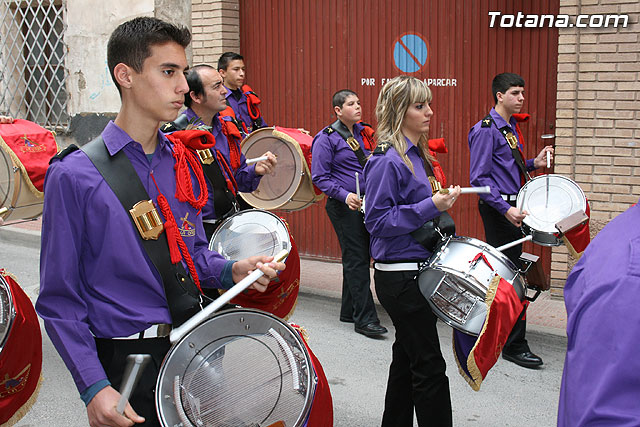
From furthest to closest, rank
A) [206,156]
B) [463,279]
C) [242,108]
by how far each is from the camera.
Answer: [242,108]
[206,156]
[463,279]

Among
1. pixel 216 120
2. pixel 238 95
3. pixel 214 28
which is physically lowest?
pixel 216 120

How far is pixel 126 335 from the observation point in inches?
86.8

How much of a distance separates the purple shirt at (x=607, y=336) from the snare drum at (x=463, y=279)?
78.4 inches

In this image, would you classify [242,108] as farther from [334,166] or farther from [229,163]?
[229,163]

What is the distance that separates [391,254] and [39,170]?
279cm

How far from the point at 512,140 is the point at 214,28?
4.47m

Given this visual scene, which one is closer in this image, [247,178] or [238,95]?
[247,178]

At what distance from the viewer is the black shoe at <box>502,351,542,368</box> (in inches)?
205

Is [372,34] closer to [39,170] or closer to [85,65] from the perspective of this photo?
[39,170]

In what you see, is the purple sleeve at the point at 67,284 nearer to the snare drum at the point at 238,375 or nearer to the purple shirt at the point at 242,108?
the snare drum at the point at 238,375

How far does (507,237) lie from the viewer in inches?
211

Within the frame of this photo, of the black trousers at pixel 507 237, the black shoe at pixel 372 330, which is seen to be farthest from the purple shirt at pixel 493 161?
the black shoe at pixel 372 330

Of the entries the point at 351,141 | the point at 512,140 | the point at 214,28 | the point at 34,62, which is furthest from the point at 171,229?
the point at 34,62

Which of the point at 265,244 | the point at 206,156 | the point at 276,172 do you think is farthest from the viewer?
the point at 276,172
